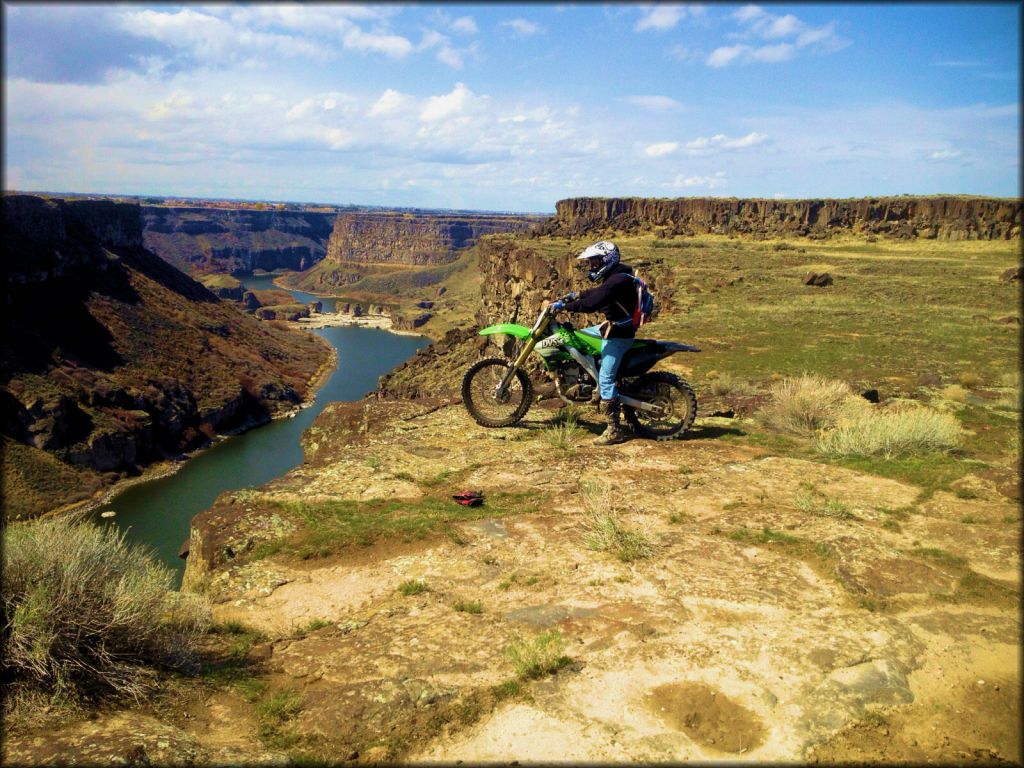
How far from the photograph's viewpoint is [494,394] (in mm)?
10164

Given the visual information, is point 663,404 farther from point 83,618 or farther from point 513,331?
point 83,618

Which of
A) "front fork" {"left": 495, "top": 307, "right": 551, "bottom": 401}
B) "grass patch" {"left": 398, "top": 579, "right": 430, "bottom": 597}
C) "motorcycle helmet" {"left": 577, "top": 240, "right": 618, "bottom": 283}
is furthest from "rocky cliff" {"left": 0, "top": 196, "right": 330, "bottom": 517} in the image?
"grass patch" {"left": 398, "top": 579, "right": 430, "bottom": 597}

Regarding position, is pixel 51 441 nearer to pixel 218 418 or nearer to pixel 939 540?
A: pixel 218 418

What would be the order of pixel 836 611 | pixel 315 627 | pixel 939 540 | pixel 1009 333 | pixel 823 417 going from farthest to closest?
1. pixel 1009 333
2. pixel 823 417
3. pixel 939 540
4. pixel 315 627
5. pixel 836 611

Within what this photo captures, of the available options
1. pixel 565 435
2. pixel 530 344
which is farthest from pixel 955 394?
pixel 530 344

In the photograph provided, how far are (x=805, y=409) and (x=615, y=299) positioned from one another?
3.98 metres

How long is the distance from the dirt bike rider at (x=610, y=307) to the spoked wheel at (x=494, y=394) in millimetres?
1525

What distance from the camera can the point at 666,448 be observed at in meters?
8.81

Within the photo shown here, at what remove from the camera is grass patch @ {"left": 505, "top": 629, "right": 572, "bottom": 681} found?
412cm

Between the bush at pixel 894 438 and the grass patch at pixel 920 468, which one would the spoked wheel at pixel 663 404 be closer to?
the bush at pixel 894 438

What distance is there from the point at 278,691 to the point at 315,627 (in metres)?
0.83

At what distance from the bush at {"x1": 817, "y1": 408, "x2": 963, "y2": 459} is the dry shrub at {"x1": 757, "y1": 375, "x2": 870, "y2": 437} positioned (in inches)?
44.6

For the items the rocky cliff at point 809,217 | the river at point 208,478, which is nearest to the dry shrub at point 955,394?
the river at point 208,478

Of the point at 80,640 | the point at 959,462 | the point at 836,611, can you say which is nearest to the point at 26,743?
the point at 80,640
